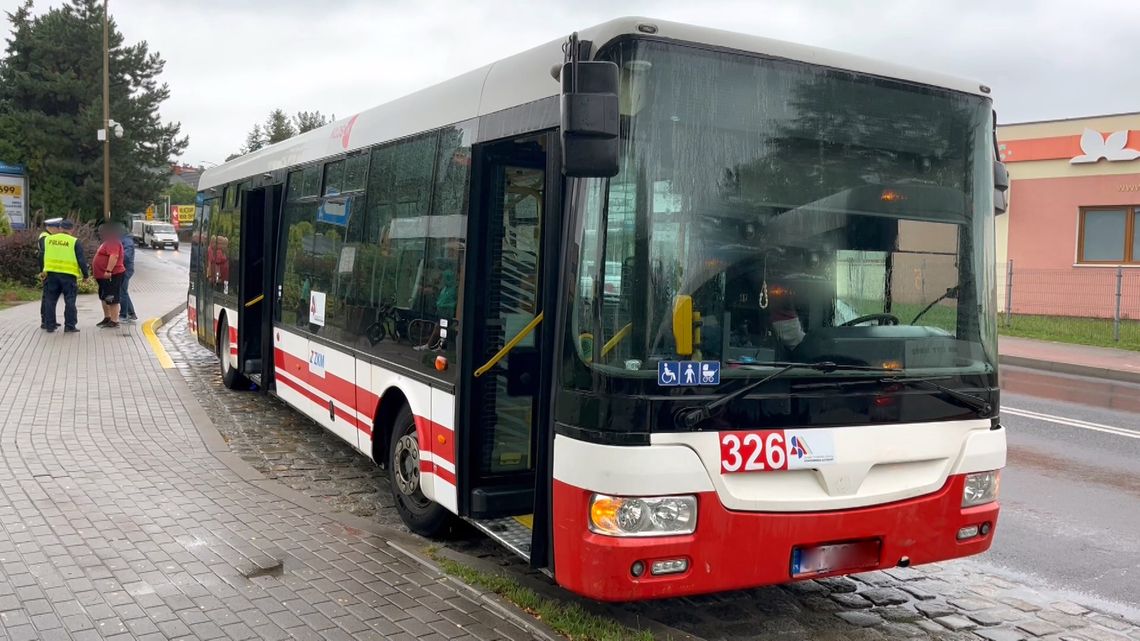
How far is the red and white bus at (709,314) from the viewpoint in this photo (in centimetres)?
396

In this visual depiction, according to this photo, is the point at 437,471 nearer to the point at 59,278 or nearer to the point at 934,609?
the point at 934,609

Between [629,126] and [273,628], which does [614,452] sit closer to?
[629,126]

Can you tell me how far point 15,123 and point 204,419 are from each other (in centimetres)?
4109

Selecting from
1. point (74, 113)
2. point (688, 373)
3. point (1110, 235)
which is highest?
point (74, 113)

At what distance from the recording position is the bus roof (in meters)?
4.12

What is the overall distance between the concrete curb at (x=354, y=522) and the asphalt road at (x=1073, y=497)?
3119mm

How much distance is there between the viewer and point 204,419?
918 centimetres

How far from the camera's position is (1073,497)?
7414 mm

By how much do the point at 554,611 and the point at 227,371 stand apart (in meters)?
7.89

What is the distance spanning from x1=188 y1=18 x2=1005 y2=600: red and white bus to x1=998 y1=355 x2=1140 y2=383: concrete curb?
1256 centimetres

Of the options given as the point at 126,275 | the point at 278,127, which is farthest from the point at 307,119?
the point at 126,275

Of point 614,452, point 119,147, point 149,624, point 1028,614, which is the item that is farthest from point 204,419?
point 119,147

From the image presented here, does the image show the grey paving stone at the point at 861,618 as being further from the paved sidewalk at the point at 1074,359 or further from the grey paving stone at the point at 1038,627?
the paved sidewalk at the point at 1074,359

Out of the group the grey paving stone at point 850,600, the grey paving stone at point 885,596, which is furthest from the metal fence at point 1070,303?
the grey paving stone at point 850,600
